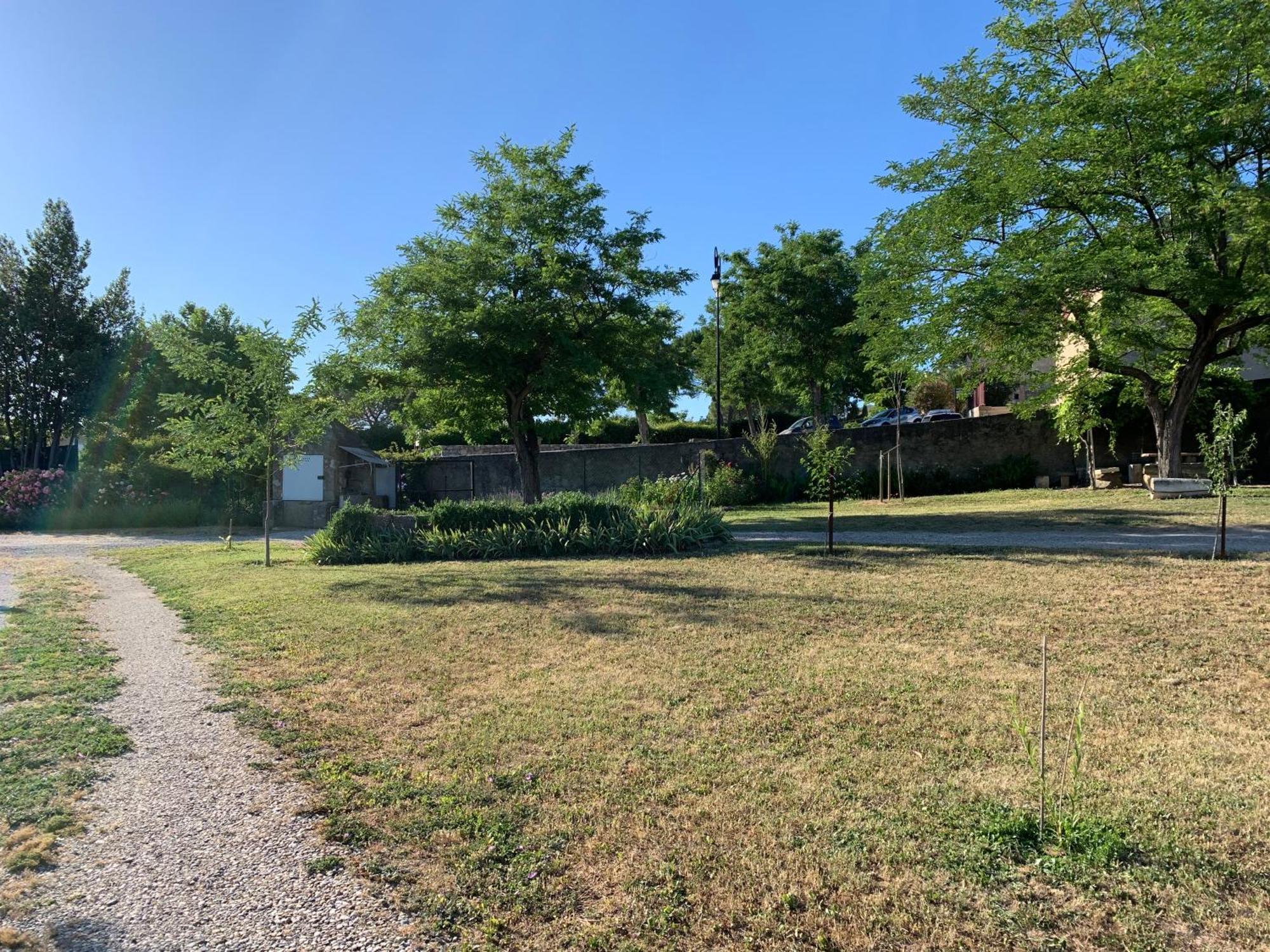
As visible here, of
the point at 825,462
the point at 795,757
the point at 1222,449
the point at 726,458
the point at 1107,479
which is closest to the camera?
the point at 795,757

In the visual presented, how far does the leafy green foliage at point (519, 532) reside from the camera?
39.8 ft

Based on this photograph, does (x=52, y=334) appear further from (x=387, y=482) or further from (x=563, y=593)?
(x=563, y=593)

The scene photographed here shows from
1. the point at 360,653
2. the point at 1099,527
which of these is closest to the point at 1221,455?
the point at 1099,527

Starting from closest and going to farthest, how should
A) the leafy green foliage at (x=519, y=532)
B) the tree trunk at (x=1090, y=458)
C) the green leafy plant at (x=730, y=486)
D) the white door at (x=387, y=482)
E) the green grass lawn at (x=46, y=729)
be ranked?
the green grass lawn at (x=46, y=729)
the leafy green foliage at (x=519, y=532)
the tree trunk at (x=1090, y=458)
the green leafy plant at (x=730, y=486)
the white door at (x=387, y=482)

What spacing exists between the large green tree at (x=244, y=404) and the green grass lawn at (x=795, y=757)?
17.4ft

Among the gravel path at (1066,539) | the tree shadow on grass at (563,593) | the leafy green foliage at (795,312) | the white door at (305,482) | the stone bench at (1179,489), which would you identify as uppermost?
the leafy green foliage at (795,312)

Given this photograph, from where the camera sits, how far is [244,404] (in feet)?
42.1

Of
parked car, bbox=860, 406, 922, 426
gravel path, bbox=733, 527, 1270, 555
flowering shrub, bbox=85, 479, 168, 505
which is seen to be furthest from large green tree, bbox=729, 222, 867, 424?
flowering shrub, bbox=85, 479, 168, 505

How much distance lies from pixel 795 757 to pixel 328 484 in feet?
79.0

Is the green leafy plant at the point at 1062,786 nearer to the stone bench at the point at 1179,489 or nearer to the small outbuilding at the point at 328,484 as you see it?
the stone bench at the point at 1179,489

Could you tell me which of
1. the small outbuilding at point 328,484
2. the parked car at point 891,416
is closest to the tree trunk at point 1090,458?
the parked car at point 891,416

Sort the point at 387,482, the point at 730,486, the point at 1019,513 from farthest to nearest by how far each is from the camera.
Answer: the point at 387,482 < the point at 730,486 < the point at 1019,513

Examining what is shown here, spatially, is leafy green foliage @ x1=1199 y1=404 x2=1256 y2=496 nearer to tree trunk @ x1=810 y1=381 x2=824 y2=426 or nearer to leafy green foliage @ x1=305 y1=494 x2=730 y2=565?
leafy green foliage @ x1=305 y1=494 x2=730 y2=565

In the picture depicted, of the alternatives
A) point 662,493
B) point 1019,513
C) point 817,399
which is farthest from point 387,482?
point 1019,513
